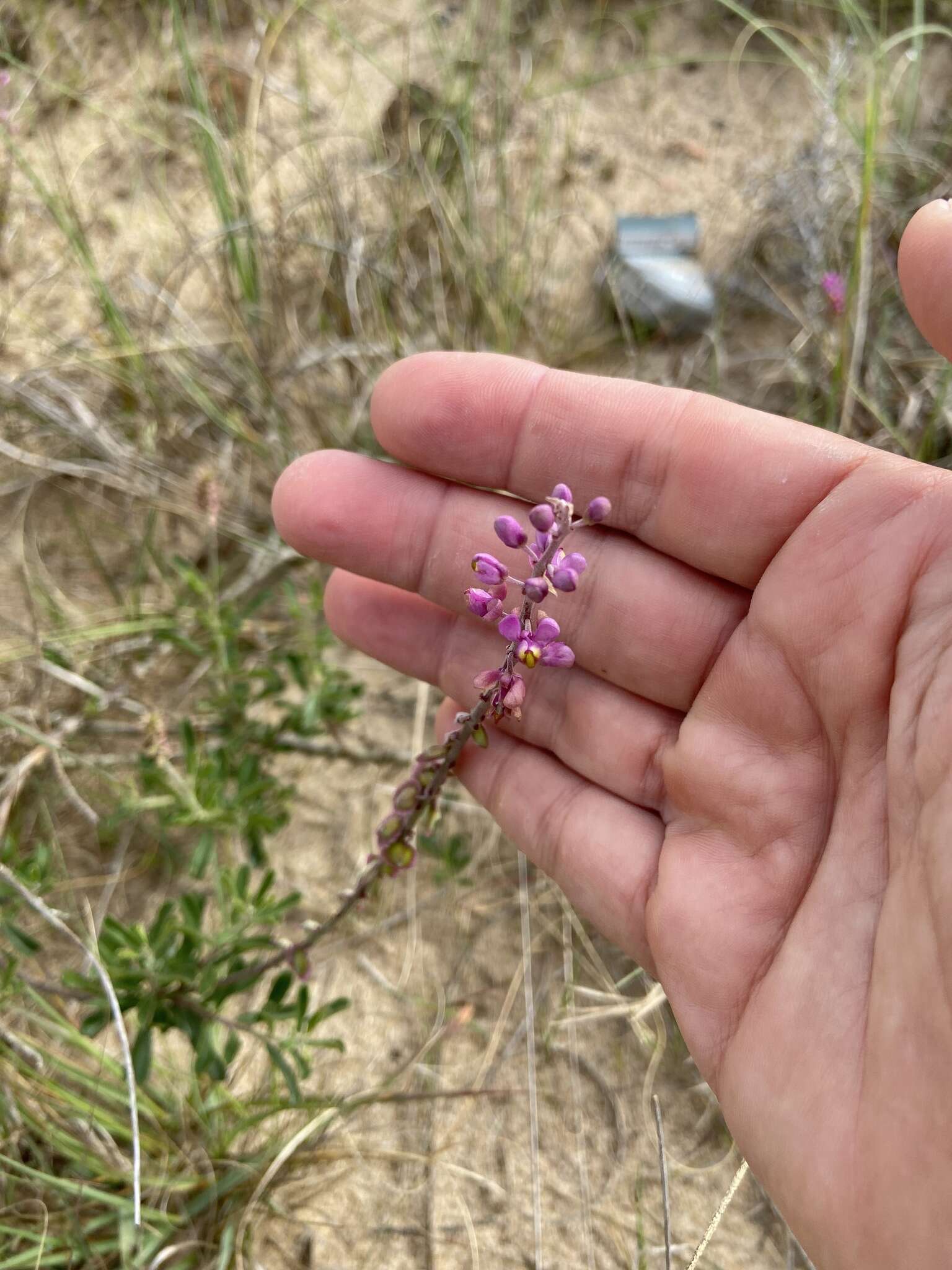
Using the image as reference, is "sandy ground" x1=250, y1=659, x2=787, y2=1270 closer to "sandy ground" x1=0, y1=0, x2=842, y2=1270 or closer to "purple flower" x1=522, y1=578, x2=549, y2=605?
"sandy ground" x1=0, y1=0, x2=842, y2=1270

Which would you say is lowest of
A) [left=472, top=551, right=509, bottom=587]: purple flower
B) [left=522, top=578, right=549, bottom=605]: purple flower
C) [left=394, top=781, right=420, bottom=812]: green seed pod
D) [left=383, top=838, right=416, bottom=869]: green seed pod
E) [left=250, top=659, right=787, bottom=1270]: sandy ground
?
[left=250, top=659, right=787, bottom=1270]: sandy ground

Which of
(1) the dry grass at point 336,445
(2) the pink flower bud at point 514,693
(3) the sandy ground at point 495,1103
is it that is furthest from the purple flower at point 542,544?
(3) the sandy ground at point 495,1103

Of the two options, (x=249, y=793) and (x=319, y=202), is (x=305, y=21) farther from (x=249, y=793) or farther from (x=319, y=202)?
(x=249, y=793)

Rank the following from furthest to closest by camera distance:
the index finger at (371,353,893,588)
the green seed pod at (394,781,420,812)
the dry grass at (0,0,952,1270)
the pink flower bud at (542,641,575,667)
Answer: the dry grass at (0,0,952,1270)
the green seed pod at (394,781,420,812)
the index finger at (371,353,893,588)
the pink flower bud at (542,641,575,667)

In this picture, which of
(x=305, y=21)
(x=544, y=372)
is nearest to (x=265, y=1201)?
(x=544, y=372)

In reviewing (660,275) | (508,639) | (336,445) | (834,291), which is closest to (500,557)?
(508,639)

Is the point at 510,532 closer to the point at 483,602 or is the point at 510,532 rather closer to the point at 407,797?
the point at 483,602

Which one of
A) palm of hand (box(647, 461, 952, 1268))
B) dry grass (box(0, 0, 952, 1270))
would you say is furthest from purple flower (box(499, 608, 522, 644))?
dry grass (box(0, 0, 952, 1270))
